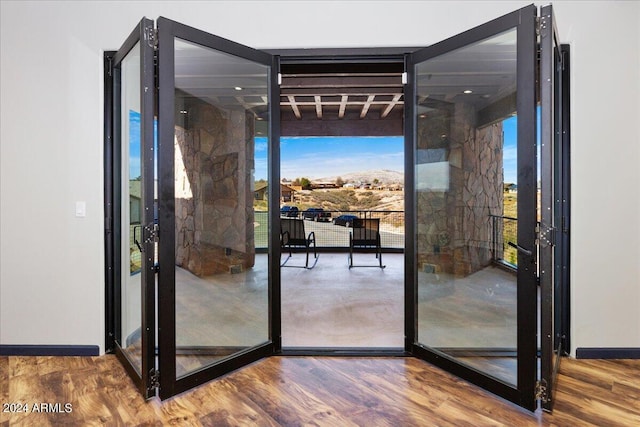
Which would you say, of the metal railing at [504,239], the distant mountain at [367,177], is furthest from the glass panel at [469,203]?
the distant mountain at [367,177]

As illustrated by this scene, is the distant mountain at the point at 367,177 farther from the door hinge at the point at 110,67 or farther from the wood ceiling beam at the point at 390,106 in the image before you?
the door hinge at the point at 110,67

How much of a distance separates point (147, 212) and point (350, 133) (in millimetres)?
6199

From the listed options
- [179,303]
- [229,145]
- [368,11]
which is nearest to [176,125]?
[229,145]

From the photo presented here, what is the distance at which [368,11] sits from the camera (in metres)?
2.69

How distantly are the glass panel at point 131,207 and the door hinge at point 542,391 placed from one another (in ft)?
7.48

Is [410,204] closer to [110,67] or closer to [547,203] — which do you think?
[547,203]

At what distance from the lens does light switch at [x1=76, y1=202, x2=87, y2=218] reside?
2.67 m

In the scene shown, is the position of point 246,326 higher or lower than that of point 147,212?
lower

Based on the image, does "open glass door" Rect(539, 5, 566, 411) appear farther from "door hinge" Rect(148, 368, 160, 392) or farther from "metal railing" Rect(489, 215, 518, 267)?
"door hinge" Rect(148, 368, 160, 392)

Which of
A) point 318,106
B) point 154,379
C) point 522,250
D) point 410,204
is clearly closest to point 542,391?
point 522,250

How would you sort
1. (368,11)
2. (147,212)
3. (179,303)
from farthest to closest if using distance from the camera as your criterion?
(368,11) → (179,303) → (147,212)

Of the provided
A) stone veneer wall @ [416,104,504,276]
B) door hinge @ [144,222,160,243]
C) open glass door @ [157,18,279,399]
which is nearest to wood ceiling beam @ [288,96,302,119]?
open glass door @ [157,18,279,399]

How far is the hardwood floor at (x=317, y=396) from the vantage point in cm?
192

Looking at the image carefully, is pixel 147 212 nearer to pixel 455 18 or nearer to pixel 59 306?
pixel 59 306
